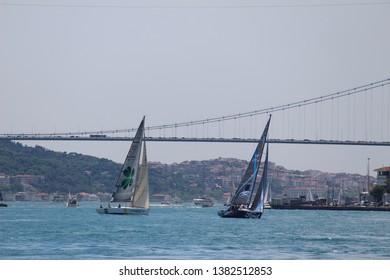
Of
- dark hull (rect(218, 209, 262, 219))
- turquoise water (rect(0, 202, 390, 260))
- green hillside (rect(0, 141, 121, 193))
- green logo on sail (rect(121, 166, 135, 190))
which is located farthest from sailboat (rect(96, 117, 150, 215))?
green hillside (rect(0, 141, 121, 193))

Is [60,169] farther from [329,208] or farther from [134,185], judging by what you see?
[134,185]

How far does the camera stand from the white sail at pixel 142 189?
51.6 meters

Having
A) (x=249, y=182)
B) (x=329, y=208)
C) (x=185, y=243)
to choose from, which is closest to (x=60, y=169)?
(x=329, y=208)

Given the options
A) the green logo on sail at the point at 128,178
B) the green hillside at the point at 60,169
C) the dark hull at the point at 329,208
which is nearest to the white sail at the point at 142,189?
the green logo on sail at the point at 128,178

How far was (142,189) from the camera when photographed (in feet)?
170

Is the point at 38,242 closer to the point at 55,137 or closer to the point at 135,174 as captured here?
the point at 135,174

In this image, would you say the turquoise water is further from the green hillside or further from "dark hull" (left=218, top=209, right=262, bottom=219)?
the green hillside

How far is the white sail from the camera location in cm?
5156

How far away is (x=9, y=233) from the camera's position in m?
35.1

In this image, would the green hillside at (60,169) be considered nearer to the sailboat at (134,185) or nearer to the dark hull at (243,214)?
the sailboat at (134,185)

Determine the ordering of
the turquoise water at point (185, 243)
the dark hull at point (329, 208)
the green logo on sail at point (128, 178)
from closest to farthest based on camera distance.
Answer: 1. the turquoise water at point (185, 243)
2. the green logo on sail at point (128, 178)
3. the dark hull at point (329, 208)
